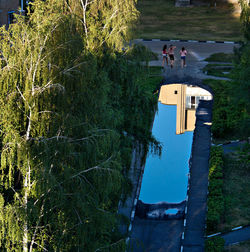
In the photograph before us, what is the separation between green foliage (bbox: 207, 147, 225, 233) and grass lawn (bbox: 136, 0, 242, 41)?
82.9ft

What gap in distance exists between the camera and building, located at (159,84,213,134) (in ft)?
128

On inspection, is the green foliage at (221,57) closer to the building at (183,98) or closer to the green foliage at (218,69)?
the green foliage at (218,69)

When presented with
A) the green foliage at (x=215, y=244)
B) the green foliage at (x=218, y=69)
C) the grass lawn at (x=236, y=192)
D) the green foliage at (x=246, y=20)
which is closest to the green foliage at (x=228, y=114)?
the grass lawn at (x=236, y=192)

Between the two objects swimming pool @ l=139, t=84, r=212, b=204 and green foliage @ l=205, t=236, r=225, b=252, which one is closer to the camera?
green foliage @ l=205, t=236, r=225, b=252

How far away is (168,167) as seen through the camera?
3275cm

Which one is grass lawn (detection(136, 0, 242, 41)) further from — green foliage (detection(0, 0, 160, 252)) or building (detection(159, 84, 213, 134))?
green foliage (detection(0, 0, 160, 252))

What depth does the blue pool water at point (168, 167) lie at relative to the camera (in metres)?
28.7

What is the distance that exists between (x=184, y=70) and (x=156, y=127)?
7308 millimetres

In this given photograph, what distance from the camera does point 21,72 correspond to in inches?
595

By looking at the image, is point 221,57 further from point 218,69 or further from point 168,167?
point 168,167

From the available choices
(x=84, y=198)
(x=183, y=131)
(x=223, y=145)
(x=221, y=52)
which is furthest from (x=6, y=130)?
(x=221, y=52)

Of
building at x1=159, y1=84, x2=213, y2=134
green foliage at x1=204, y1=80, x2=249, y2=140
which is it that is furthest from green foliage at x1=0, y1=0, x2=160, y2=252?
building at x1=159, y1=84, x2=213, y2=134

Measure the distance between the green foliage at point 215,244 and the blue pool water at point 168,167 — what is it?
206 inches

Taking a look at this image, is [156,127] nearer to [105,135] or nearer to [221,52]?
[221,52]
